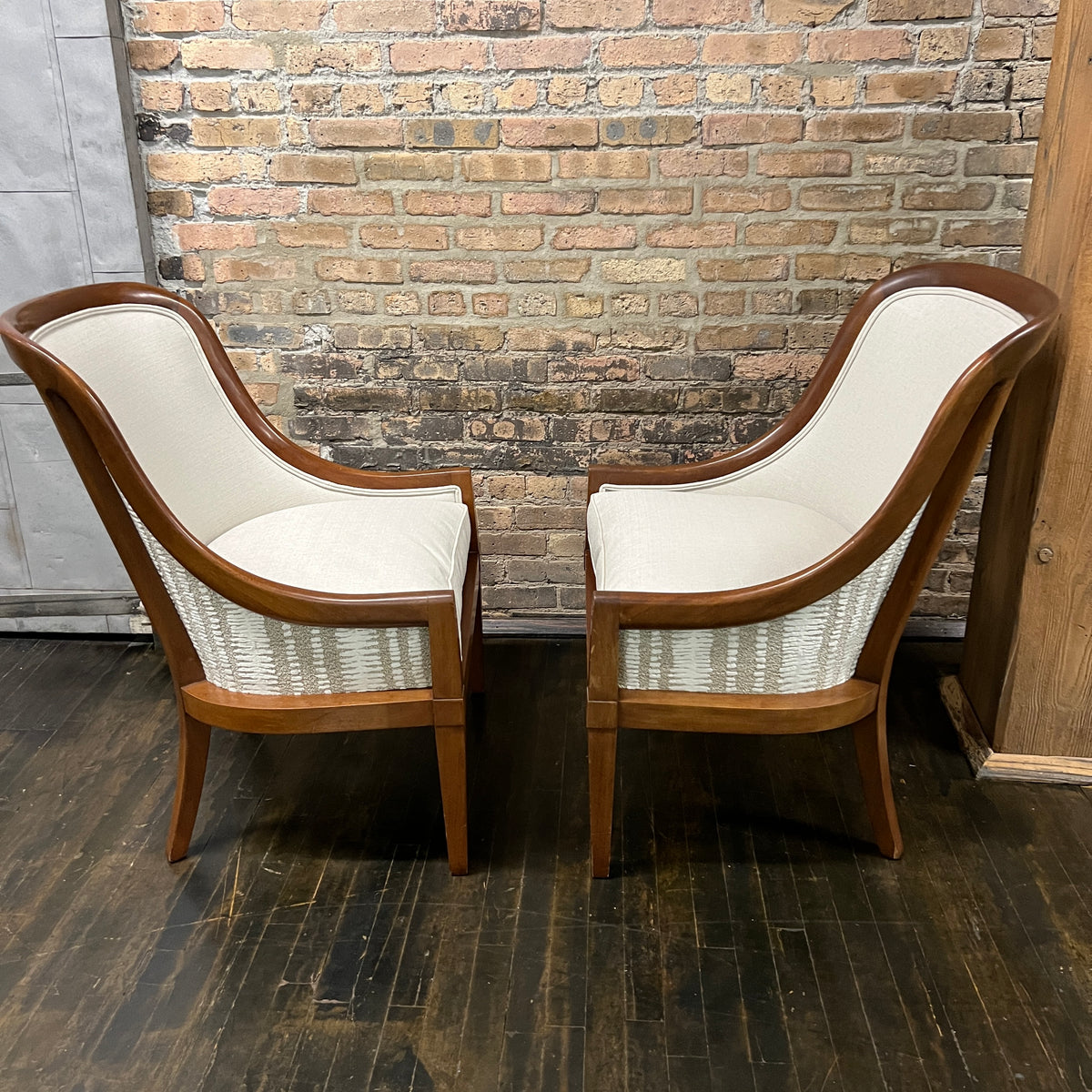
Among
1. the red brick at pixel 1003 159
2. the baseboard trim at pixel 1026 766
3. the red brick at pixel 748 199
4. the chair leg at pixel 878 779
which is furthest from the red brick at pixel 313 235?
the baseboard trim at pixel 1026 766

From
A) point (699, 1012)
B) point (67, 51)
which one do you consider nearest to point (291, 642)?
point (699, 1012)

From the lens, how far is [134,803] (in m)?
2.06

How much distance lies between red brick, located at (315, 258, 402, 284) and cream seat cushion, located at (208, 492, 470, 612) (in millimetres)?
619

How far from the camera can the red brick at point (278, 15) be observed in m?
2.18

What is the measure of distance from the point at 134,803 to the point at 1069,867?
72.0 inches

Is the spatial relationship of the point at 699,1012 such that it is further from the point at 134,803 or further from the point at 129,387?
the point at 129,387

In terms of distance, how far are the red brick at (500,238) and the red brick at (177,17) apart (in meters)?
0.69

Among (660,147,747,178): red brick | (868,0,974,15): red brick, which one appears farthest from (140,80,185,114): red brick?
(868,0,974,15): red brick

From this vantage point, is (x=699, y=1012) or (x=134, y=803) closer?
(x=699, y=1012)

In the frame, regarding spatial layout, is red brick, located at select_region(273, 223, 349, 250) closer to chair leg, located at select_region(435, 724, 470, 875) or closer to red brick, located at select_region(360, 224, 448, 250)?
red brick, located at select_region(360, 224, 448, 250)

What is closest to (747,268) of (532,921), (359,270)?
(359,270)

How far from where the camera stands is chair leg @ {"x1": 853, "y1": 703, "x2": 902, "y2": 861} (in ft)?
6.00

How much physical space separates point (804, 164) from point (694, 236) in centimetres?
28

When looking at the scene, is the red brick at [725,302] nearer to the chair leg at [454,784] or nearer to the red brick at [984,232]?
the red brick at [984,232]
